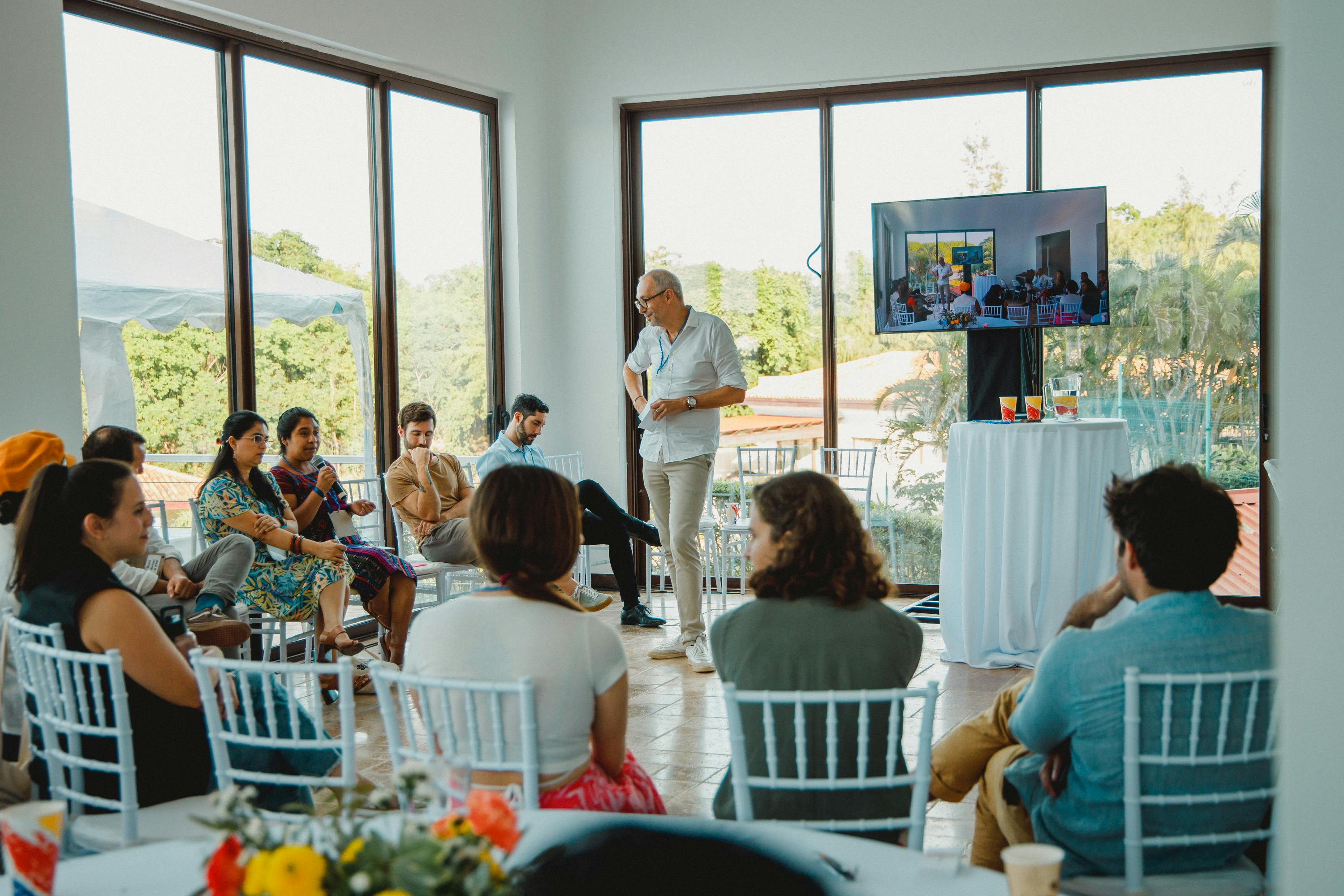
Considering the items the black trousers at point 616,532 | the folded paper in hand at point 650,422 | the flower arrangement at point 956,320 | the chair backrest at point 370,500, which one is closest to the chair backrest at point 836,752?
the folded paper in hand at point 650,422

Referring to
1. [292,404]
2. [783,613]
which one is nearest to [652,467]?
[292,404]

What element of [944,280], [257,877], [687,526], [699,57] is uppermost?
[699,57]

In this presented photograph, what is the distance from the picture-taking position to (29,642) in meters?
2.08

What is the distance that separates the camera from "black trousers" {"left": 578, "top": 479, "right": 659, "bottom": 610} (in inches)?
234

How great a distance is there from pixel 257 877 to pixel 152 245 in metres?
4.39

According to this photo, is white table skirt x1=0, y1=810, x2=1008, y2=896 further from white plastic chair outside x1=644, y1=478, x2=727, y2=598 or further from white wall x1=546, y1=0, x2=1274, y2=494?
white wall x1=546, y1=0, x2=1274, y2=494

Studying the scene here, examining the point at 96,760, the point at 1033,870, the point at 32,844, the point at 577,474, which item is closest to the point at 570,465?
the point at 577,474

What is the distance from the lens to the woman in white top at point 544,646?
5.98ft

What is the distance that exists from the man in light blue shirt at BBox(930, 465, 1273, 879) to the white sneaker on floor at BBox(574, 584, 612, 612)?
3.94 metres

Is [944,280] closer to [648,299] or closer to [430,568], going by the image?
[648,299]

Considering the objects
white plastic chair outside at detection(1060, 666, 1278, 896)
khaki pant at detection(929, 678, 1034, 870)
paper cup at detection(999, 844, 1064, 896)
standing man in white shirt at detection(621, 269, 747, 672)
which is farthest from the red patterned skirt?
standing man in white shirt at detection(621, 269, 747, 672)

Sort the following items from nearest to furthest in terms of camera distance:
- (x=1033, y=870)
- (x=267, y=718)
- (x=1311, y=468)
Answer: (x=1311, y=468), (x=1033, y=870), (x=267, y=718)

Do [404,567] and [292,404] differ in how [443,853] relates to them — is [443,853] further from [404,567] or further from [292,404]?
[292,404]

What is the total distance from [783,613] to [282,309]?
405 cm
